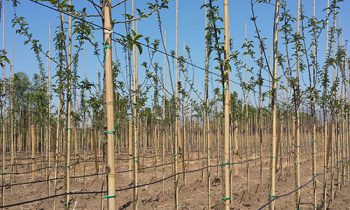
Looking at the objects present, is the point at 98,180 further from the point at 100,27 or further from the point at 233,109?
the point at 100,27

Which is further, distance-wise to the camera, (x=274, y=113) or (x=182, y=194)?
(x=182, y=194)

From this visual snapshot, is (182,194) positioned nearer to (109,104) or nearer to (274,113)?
(274,113)

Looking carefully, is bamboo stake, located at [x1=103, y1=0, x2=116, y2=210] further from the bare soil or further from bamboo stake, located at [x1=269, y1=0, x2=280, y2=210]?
the bare soil

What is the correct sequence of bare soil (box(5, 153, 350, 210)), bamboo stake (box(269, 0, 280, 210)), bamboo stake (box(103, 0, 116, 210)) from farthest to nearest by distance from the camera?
bare soil (box(5, 153, 350, 210)), bamboo stake (box(269, 0, 280, 210)), bamboo stake (box(103, 0, 116, 210))

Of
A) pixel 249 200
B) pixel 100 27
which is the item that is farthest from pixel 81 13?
pixel 249 200

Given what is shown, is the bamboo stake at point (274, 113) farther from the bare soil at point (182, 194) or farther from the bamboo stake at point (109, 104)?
the bare soil at point (182, 194)

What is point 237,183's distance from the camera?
10320 millimetres

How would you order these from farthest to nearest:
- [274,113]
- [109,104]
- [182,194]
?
[182,194]
[274,113]
[109,104]

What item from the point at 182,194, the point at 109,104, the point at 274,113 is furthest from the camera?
the point at 182,194

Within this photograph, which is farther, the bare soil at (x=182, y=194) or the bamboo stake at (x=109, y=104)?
the bare soil at (x=182, y=194)

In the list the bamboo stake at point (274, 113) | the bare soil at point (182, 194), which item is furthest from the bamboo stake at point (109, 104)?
the bare soil at point (182, 194)

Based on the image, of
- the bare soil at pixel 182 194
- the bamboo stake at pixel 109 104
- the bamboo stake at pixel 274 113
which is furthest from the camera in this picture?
the bare soil at pixel 182 194

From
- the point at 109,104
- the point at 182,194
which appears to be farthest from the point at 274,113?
the point at 182,194

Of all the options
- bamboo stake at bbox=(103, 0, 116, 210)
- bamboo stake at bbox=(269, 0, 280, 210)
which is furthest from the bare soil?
bamboo stake at bbox=(103, 0, 116, 210)
